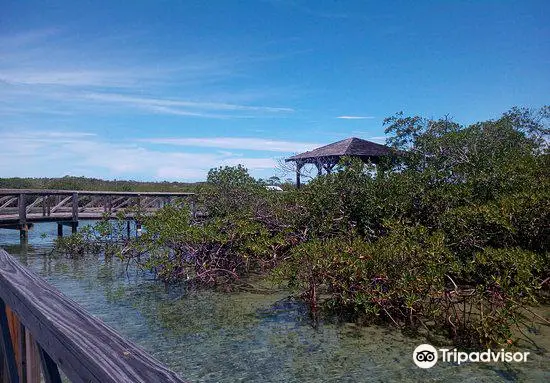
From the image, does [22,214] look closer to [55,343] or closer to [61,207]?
[61,207]

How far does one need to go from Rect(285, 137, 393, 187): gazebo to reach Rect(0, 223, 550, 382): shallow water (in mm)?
8548

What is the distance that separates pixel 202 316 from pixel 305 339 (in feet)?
6.25

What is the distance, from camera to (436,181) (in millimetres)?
10070

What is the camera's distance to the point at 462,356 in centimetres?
556

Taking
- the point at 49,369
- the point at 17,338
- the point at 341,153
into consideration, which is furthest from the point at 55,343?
the point at 341,153


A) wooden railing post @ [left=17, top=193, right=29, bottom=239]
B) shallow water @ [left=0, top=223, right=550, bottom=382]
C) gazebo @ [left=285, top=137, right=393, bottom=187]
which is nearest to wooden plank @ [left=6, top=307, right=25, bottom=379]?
shallow water @ [left=0, top=223, right=550, bottom=382]

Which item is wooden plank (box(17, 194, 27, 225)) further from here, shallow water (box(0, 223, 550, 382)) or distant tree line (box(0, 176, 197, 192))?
distant tree line (box(0, 176, 197, 192))

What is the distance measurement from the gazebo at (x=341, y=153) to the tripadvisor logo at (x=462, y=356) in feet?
35.0

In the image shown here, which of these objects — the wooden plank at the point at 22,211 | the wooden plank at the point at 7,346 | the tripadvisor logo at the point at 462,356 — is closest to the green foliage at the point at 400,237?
the tripadvisor logo at the point at 462,356

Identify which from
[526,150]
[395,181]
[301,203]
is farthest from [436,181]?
[526,150]

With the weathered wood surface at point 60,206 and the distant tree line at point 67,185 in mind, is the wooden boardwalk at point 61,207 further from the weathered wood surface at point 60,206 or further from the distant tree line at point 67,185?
the distant tree line at point 67,185

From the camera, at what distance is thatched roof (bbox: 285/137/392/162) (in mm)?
16484

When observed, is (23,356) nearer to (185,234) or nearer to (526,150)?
(185,234)

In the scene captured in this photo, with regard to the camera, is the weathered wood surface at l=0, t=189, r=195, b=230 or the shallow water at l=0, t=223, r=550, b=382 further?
the weathered wood surface at l=0, t=189, r=195, b=230
